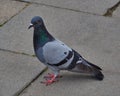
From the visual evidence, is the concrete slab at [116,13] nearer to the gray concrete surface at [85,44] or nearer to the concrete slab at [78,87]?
the gray concrete surface at [85,44]

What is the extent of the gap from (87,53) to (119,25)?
99 centimetres

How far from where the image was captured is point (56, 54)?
17.6 feet

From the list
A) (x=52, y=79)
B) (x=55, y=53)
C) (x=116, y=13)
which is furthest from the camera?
(x=116, y=13)

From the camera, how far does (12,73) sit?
19.1 ft

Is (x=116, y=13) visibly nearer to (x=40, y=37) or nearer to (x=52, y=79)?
(x=52, y=79)

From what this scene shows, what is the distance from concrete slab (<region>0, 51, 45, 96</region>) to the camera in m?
5.52

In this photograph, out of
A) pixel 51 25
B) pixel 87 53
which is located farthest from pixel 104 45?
pixel 51 25

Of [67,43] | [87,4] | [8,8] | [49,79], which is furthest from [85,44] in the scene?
[8,8]

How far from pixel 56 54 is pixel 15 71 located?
0.74 metres

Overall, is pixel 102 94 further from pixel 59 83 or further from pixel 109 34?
pixel 109 34

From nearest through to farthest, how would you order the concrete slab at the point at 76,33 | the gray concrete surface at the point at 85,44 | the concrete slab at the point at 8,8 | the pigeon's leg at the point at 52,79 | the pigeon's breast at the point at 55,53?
the pigeon's breast at the point at 55,53 → the gray concrete surface at the point at 85,44 → the pigeon's leg at the point at 52,79 → the concrete slab at the point at 76,33 → the concrete slab at the point at 8,8

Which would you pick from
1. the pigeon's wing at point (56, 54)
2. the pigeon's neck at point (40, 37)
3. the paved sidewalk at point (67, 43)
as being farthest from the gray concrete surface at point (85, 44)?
the pigeon's neck at point (40, 37)

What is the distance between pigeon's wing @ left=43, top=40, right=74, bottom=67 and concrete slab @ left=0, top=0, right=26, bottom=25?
6.04 feet

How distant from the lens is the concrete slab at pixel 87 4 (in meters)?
7.39
